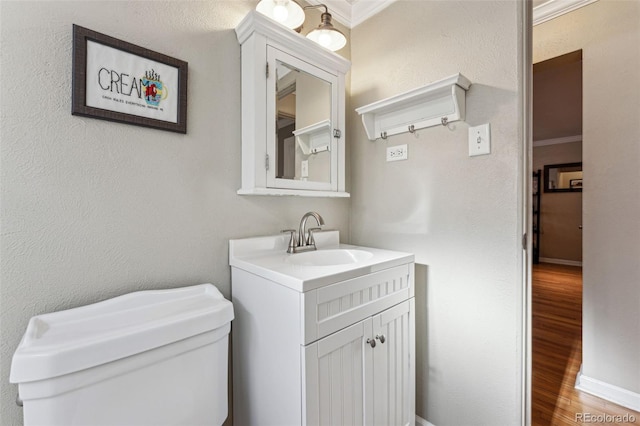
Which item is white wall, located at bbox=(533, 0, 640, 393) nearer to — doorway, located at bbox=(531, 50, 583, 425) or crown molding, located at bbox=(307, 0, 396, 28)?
doorway, located at bbox=(531, 50, 583, 425)

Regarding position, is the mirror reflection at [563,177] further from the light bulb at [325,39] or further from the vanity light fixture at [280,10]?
the vanity light fixture at [280,10]

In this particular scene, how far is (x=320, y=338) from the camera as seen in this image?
91 centimetres

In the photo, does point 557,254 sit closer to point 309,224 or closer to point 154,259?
point 309,224

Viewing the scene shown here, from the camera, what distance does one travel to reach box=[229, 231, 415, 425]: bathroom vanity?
897 mm

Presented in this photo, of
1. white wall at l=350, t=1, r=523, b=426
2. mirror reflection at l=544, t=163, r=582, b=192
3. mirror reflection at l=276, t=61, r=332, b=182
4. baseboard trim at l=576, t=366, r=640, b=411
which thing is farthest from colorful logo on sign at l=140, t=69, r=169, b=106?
mirror reflection at l=544, t=163, r=582, b=192

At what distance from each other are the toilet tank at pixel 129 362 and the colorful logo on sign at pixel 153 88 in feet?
2.14

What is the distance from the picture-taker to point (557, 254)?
530cm

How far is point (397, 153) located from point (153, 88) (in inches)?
42.2

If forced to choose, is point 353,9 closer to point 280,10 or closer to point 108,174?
point 280,10

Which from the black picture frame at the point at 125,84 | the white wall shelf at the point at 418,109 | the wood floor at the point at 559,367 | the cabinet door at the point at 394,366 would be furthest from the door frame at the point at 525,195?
the black picture frame at the point at 125,84

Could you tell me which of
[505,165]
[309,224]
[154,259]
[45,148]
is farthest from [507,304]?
[45,148]

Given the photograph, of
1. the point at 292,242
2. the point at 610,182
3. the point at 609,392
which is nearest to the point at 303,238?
the point at 292,242

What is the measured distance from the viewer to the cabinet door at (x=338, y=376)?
2.91 ft

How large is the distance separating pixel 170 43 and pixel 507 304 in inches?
63.3
